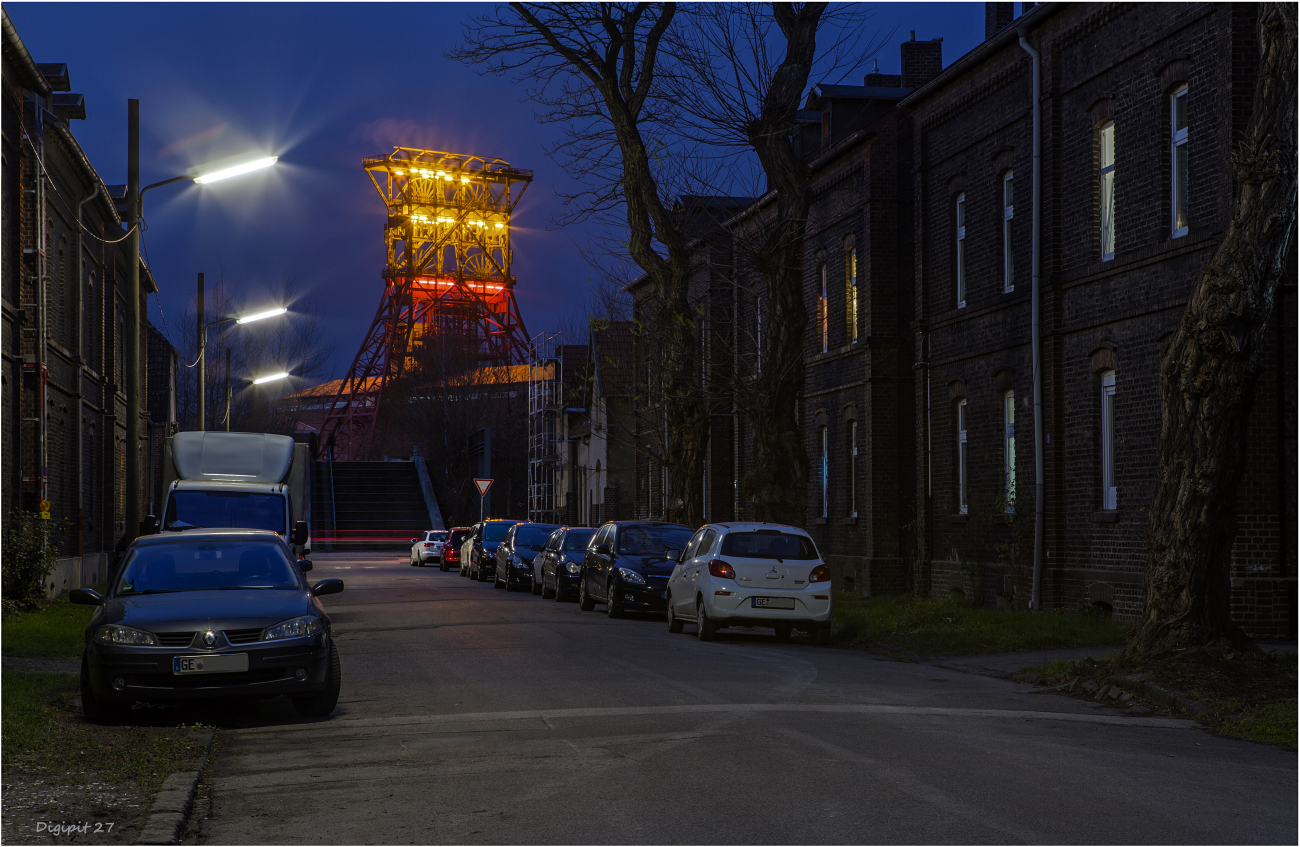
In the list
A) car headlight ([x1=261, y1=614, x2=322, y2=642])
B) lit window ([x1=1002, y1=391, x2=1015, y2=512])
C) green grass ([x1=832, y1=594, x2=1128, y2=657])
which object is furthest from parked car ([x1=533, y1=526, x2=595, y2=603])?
car headlight ([x1=261, y1=614, x2=322, y2=642])

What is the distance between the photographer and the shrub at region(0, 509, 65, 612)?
20188mm

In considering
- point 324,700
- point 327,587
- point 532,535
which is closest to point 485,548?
point 532,535

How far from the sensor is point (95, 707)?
10359mm

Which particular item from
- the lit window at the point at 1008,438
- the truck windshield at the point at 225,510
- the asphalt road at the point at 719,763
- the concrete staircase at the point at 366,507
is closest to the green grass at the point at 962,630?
the asphalt road at the point at 719,763

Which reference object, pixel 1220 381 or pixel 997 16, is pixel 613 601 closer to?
pixel 1220 381

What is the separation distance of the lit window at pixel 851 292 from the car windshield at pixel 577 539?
739 centimetres

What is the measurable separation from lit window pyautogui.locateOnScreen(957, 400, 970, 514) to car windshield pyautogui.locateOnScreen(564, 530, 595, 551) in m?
7.44

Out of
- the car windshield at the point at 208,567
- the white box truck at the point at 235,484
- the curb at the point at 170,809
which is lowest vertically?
the curb at the point at 170,809

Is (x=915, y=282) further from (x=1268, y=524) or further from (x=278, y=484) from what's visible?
(x=278, y=484)

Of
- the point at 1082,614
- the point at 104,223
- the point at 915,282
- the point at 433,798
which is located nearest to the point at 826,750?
the point at 433,798

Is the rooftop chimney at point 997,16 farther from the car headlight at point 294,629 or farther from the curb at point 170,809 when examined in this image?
the curb at point 170,809

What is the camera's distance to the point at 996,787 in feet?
25.1

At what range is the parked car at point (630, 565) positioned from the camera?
22.3 meters

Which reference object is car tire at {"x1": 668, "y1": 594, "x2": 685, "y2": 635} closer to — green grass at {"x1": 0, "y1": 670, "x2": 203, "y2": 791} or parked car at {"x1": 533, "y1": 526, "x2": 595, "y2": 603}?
parked car at {"x1": 533, "y1": 526, "x2": 595, "y2": 603}
